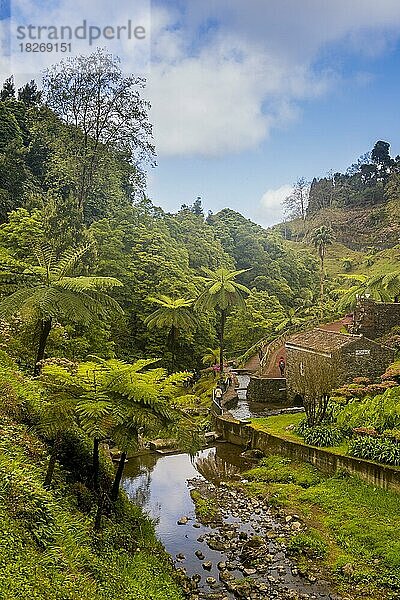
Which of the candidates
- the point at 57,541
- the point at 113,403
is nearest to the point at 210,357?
the point at 113,403

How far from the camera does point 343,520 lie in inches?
451

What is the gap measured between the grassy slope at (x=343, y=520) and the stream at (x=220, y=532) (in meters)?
0.42

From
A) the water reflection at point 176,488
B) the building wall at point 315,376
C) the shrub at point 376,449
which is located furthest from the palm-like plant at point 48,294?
the shrub at point 376,449

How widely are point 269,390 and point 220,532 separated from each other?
1070 cm

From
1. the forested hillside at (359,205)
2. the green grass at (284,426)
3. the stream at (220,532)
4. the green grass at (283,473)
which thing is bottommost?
the stream at (220,532)

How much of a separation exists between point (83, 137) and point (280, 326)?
542 inches

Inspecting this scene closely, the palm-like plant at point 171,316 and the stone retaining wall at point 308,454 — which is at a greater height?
the palm-like plant at point 171,316

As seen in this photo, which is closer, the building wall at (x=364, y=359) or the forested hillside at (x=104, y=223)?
the forested hillside at (x=104, y=223)

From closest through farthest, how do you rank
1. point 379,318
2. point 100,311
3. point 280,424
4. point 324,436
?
1. point 100,311
2. point 324,436
3. point 280,424
4. point 379,318

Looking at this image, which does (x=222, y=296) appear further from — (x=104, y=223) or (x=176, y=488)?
(x=176, y=488)

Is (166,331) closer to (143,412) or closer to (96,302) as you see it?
(96,302)

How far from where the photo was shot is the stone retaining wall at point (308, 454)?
12383 millimetres

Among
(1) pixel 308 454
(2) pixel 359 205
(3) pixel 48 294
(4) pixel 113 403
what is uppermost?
(2) pixel 359 205

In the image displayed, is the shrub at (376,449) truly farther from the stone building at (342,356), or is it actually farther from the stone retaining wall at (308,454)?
the stone building at (342,356)
